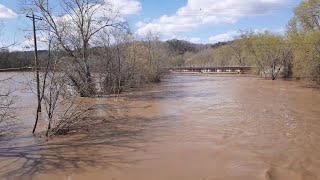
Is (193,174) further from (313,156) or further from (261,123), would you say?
(261,123)

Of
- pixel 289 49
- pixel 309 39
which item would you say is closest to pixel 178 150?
pixel 309 39

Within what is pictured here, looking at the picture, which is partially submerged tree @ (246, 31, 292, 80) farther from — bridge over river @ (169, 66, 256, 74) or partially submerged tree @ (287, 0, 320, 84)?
bridge over river @ (169, 66, 256, 74)

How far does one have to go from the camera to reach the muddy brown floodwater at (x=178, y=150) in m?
9.54

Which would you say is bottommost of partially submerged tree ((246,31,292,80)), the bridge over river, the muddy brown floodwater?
the muddy brown floodwater

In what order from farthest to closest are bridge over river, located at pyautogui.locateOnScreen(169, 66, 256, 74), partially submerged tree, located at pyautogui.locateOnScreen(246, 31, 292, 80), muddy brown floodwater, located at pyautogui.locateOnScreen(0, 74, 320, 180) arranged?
bridge over river, located at pyautogui.locateOnScreen(169, 66, 256, 74) → partially submerged tree, located at pyautogui.locateOnScreen(246, 31, 292, 80) → muddy brown floodwater, located at pyautogui.locateOnScreen(0, 74, 320, 180)

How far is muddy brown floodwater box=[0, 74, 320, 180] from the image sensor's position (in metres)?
9.54

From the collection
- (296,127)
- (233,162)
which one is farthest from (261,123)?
(233,162)

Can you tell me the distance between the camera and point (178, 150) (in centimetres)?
1163

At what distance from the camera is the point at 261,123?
16.2m

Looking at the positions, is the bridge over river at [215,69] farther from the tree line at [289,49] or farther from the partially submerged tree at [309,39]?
the partially submerged tree at [309,39]

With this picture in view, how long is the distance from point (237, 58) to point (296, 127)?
78.7 metres

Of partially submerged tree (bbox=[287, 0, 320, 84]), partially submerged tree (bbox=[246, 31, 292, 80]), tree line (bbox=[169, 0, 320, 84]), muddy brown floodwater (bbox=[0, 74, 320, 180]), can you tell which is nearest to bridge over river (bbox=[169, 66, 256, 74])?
tree line (bbox=[169, 0, 320, 84])

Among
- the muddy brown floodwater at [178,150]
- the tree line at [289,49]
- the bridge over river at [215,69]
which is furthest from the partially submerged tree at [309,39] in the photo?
the bridge over river at [215,69]

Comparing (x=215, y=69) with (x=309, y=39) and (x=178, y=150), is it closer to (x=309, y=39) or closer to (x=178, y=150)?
(x=309, y=39)
